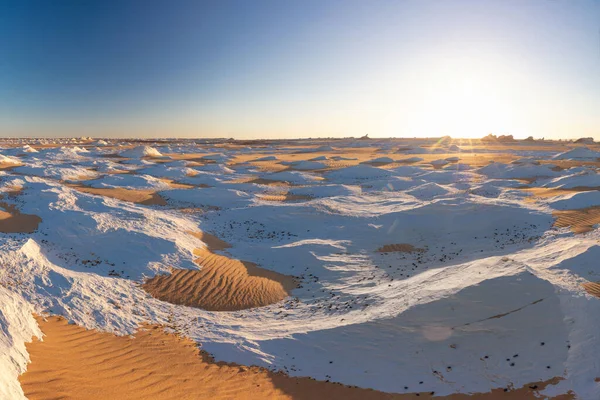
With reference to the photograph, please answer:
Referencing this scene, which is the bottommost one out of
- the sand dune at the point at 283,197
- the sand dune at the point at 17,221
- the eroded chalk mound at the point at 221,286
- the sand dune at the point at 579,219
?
the eroded chalk mound at the point at 221,286

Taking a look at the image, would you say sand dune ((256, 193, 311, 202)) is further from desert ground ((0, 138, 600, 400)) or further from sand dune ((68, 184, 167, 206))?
sand dune ((68, 184, 167, 206))

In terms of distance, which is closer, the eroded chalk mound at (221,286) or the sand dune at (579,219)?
the eroded chalk mound at (221,286)

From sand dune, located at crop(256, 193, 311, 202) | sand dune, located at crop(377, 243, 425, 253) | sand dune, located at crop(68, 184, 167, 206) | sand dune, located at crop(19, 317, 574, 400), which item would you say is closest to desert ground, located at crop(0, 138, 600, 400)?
sand dune, located at crop(19, 317, 574, 400)

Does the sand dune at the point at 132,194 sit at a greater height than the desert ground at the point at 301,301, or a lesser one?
greater

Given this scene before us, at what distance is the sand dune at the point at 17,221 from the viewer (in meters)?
16.4

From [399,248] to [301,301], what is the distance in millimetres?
7273

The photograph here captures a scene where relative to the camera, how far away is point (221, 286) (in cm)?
1323

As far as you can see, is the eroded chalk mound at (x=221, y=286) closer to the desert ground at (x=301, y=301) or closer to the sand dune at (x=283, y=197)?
the desert ground at (x=301, y=301)

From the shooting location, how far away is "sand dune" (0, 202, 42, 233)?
16406 millimetres

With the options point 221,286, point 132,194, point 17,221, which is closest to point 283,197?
point 132,194

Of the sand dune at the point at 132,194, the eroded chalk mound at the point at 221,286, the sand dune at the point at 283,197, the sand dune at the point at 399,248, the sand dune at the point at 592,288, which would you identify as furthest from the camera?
the sand dune at the point at 283,197

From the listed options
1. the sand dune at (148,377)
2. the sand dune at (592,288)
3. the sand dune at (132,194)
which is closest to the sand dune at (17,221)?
the sand dune at (132,194)

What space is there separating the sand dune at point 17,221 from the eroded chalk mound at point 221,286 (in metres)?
8.35

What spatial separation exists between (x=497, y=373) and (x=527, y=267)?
4.10 meters
